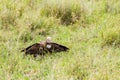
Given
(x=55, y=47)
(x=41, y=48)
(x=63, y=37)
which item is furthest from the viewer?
(x=63, y=37)

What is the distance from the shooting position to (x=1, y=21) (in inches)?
221

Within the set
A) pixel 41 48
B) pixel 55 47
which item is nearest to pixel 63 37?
pixel 55 47

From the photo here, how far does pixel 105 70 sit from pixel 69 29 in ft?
5.89

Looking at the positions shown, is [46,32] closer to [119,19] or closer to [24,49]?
[24,49]

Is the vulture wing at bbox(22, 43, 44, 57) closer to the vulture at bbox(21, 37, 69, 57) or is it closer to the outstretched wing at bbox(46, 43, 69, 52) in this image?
the vulture at bbox(21, 37, 69, 57)

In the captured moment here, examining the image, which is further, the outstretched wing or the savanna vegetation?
the outstretched wing

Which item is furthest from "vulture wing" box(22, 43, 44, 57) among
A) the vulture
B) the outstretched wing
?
the outstretched wing

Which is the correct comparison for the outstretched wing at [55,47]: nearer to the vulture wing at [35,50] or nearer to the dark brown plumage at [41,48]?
the dark brown plumage at [41,48]

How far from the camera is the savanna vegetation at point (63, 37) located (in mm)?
4117

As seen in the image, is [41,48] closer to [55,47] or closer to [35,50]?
[35,50]

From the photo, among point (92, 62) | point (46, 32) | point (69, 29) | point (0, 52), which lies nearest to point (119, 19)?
point (69, 29)

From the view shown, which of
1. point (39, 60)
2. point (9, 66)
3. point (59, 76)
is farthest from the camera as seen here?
point (39, 60)

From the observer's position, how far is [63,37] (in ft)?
17.5

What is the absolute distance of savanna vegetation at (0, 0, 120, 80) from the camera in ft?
13.5
